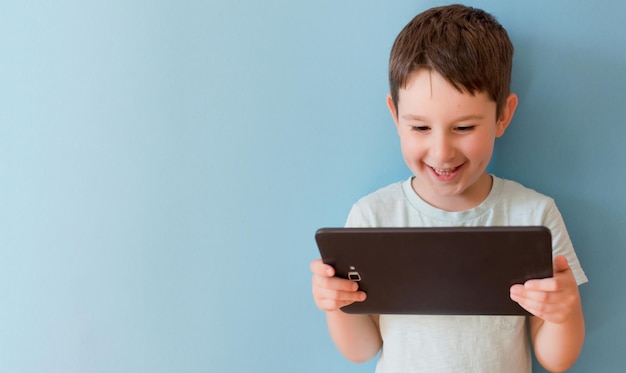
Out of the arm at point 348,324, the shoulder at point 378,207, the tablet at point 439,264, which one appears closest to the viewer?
the tablet at point 439,264

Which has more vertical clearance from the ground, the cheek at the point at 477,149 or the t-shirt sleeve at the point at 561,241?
the cheek at the point at 477,149

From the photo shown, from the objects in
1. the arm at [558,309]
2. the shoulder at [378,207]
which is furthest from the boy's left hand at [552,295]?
the shoulder at [378,207]

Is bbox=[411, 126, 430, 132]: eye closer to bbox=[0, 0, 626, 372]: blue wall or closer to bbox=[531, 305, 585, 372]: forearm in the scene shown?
bbox=[0, 0, 626, 372]: blue wall

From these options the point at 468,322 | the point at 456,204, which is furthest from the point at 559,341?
the point at 456,204

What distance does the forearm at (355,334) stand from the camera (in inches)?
38.2

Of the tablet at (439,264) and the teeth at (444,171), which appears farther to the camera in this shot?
the teeth at (444,171)

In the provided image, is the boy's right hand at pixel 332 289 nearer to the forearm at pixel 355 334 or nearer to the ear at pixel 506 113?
the forearm at pixel 355 334

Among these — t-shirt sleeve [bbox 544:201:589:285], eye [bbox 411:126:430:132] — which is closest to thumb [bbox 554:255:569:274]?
t-shirt sleeve [bbox 544:201:589:285]

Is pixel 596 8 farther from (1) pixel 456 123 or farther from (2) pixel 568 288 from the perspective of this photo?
(2) pixel 568 288

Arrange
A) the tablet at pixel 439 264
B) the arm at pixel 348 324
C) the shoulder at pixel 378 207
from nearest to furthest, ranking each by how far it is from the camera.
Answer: the tablet at pixel 439 264, the arm at pixel 348 324, the shoulder at pixel 378 207

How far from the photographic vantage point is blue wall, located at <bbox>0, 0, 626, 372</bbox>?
99cm

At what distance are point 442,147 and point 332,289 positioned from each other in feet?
0.76

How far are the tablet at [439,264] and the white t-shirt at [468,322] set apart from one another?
82 millimetres

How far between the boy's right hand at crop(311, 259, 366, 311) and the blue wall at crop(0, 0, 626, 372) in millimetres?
190
